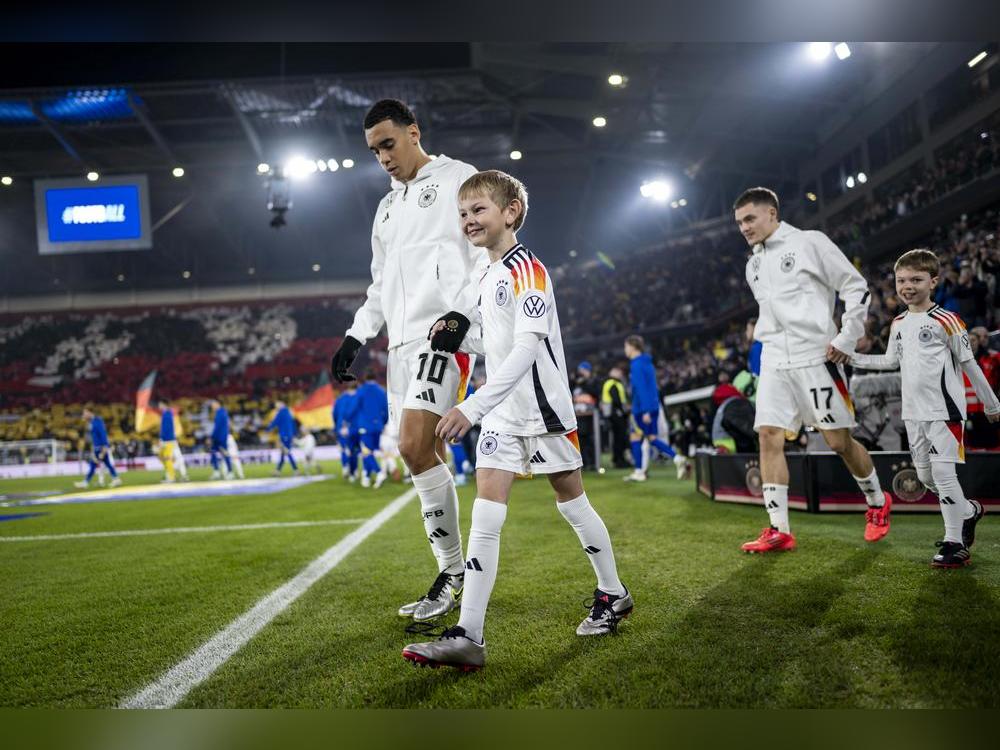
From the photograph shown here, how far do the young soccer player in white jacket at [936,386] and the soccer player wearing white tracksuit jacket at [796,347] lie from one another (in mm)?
270

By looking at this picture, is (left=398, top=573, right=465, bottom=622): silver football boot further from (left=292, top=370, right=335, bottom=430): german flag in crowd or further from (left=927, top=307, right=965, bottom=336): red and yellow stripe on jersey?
(left=292, top=370, right=335, bottom=430): german flag in crowd

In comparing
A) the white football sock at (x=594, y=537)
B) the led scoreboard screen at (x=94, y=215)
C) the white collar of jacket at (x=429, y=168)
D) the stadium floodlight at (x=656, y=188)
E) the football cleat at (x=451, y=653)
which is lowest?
the football cleat at (x=451, y=653)

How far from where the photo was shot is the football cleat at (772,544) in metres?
3.98

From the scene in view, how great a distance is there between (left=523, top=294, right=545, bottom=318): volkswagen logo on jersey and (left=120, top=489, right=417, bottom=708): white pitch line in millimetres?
1698

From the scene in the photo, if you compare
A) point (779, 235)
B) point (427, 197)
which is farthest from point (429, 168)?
point (779, 235)

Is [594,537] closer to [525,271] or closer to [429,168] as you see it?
[525,271]

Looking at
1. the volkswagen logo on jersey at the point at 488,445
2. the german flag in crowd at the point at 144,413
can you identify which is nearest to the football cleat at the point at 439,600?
the volkswagen logo on jersey at the point at 488,445

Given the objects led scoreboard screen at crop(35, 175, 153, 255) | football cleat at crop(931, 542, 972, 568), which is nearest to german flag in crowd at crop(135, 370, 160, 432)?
led scoreboard screen at crop(35, 175, 153, 255)

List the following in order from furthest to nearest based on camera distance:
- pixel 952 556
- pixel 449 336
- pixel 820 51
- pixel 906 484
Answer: pixel 820 51
pixel 906 484
pixel 952 556
pixel 449 336

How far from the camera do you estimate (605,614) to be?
101 inches

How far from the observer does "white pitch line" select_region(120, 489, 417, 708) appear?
84.4 inches

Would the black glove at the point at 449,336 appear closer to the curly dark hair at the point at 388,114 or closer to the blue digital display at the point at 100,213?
the curly dark hair at the point at 388,114

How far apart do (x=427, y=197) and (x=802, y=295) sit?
2.49 metres

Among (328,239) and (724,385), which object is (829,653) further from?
(328,239)
